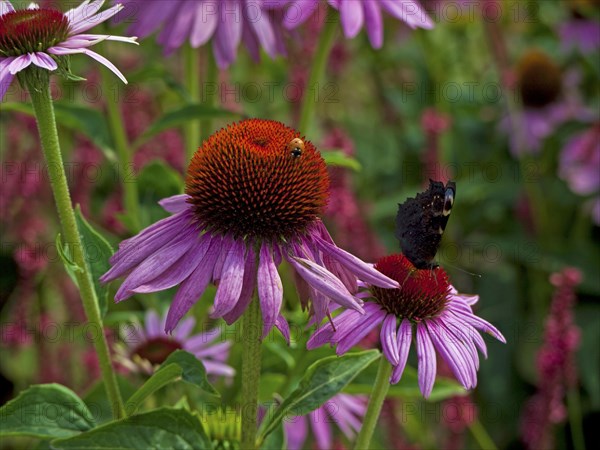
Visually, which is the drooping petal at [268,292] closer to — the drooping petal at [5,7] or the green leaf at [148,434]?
the green leaf at [148,434]

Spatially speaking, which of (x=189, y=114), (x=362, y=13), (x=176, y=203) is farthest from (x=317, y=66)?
(x=176, y=203)

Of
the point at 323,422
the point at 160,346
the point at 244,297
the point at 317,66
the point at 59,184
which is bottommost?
the point at 323,422

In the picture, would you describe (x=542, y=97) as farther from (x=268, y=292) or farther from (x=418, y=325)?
(x=268, y=292)

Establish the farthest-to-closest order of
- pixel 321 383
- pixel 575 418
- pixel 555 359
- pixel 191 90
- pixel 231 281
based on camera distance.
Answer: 1. pixel 575 418
2. pixel 191 90
3. pixel 555 359
4. pixel 321 383
5. pixel 231 281

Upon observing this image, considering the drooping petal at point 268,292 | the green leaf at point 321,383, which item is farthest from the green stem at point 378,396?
the drooping petal at point 268,292

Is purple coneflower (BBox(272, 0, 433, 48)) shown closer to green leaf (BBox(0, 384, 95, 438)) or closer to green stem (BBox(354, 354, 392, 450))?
green stem (BBox(354, 354, 392, 450))

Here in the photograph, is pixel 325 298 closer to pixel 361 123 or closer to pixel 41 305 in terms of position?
pixel 41 305
